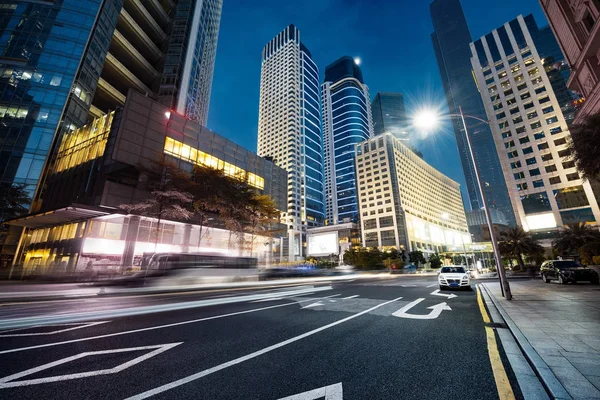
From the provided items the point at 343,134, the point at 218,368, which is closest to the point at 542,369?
the point at 218,368

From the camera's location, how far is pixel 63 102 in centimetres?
3722

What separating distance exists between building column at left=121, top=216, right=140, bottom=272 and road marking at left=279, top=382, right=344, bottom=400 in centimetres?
→ 3514

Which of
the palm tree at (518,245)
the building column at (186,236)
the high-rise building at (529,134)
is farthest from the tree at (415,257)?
the building column at (186,236)

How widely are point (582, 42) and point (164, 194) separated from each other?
1731 inches

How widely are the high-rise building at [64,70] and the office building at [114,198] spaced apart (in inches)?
153

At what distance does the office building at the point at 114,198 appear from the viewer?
29500 mm

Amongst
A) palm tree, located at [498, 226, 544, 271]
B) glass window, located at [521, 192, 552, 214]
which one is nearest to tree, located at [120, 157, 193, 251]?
palm tree, located at [498, 226, 544, 271]

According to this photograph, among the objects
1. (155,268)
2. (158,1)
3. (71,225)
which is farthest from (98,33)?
(155,268)

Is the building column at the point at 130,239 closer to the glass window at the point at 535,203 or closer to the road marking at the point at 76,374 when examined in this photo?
the road marking at the point at 76,374

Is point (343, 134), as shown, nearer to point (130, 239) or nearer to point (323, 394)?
point (130, 239)

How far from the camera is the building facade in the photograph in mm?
19766

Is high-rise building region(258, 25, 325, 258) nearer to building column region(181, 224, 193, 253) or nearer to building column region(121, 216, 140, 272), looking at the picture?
building column region(181, 224, 193, 253)

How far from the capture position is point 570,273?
1617 centimetres

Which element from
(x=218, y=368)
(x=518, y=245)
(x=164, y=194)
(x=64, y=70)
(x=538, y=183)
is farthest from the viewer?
(x=538, y=183)
